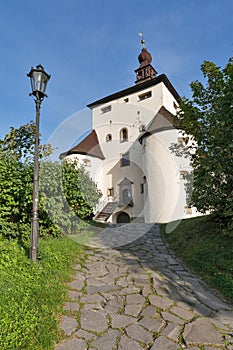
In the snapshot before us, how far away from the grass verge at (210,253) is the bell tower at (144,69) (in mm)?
21787

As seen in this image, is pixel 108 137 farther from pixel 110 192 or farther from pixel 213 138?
pixel 213 138

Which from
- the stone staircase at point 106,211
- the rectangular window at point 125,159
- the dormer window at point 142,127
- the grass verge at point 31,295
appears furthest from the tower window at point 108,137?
the grass verge at point 31,295

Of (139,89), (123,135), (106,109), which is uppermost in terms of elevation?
(139,89)

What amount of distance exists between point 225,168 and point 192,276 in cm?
255

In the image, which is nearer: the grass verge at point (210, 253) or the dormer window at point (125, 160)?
the grass verge at point (210, 253)

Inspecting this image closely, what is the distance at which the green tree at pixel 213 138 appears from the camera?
205 inches

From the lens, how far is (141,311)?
9.68ft

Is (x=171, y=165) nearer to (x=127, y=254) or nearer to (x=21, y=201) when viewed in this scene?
(x=127, y=254)

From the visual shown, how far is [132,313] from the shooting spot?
2910mm

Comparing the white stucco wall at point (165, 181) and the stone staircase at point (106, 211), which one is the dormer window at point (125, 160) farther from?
the white stucco wall at point (165, 181)

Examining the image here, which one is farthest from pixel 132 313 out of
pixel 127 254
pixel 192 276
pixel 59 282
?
pixel 127 254

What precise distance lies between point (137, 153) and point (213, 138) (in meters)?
15.4

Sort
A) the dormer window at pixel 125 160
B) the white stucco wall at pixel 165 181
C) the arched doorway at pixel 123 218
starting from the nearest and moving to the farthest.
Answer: the white stucco wall at pixel 165 181 < the arched doorway at pixel 123 218 < the dormer window at pixel 125 160

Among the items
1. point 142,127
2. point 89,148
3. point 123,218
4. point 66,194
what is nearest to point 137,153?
point 142,127
